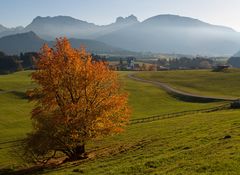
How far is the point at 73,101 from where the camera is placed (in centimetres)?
4309

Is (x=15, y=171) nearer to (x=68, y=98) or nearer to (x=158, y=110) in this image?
(x=68, y=98)

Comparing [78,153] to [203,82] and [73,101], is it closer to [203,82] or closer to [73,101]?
[73,101]

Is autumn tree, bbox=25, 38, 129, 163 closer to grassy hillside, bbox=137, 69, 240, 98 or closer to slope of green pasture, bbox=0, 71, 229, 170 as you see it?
slope of green pasture, bbox=0, 71, 229, 170

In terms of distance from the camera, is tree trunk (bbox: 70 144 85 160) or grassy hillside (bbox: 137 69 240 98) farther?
grassy hillside (bbox: 137 69 240 98)

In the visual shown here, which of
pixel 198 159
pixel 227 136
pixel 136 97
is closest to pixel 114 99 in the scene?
pixel 227 136

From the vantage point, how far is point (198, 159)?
24.5m

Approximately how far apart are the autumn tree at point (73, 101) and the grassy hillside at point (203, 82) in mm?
75601

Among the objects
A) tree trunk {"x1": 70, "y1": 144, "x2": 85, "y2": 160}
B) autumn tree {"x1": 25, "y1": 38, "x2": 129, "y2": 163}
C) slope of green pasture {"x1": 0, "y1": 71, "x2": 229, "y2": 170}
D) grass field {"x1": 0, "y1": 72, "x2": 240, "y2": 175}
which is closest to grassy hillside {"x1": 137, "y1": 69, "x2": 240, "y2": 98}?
slope of green pasture {"x1": 0, "y1": 71, "x2": 229, "y2": 170}

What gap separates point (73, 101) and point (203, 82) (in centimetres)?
10866

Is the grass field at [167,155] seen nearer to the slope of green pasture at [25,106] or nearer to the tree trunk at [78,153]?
the slope of green pasture at [25,106]

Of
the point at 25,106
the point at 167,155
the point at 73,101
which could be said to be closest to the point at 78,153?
the point at 73,101

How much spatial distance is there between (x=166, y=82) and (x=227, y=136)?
11838cm

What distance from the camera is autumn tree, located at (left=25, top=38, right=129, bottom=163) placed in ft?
133

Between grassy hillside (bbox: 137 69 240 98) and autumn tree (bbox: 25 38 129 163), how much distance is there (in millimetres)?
75601
